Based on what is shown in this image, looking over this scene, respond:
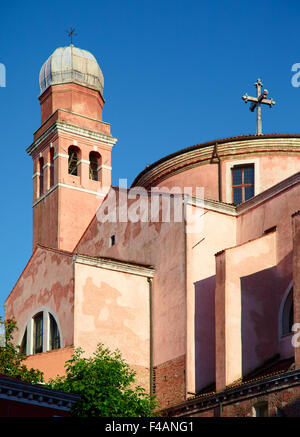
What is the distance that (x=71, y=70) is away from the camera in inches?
1599

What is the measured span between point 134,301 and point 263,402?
20.4ft

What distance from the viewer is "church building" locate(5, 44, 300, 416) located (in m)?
24.9

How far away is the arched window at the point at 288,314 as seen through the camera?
25595 mm

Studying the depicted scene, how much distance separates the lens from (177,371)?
85.9 feet

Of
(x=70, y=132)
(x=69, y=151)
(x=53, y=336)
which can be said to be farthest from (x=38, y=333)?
(x=70, y=132)

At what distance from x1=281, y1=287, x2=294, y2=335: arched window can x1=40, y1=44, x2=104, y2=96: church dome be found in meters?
17.7

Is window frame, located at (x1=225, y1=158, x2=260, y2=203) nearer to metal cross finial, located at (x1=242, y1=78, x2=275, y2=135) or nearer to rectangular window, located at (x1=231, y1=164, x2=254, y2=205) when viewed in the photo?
rectangular window, located at (x1=231, y1=164, x2=254, y2=205)

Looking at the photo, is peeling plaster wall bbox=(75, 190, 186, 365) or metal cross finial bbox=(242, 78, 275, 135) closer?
peeling plaster wall bbox=(75, 190, 186, 365)

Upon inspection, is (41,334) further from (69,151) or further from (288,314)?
(69,151)

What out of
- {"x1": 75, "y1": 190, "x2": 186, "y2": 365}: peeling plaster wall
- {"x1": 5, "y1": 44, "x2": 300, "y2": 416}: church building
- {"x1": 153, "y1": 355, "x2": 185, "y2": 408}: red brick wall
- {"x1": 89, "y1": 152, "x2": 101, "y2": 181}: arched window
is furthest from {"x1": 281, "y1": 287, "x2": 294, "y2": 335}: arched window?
{"x1": 89, "y1": 152, "x2": 101, "y2": 181}: arched window

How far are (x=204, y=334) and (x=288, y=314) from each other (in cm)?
234

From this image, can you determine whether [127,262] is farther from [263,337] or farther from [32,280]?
[263,337]
